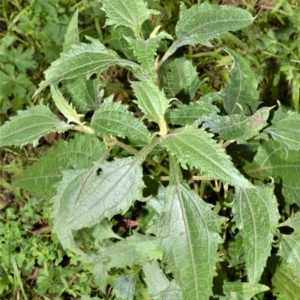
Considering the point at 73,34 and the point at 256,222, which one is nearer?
the point at 256,222

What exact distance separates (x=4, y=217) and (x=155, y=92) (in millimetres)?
1617

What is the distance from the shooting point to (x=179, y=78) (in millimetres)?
2156

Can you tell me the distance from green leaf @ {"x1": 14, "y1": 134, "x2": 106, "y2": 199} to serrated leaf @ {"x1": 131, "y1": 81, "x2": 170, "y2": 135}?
489mm

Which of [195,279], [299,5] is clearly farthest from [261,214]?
[299,5]

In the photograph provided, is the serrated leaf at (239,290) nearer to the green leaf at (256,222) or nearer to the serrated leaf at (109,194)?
the green leaf at (256,222)

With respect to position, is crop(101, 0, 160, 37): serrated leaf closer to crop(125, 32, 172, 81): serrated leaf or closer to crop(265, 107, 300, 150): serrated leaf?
crop(125, 32, 172, 81): serrated leaf

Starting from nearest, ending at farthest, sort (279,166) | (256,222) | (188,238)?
(188,238), (256,222), (279,166)

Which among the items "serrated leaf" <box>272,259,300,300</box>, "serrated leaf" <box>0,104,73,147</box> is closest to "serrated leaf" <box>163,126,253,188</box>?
"serrated leaf" <box>0,104,73,147</box>

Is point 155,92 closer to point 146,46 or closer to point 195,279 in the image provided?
point 146,46

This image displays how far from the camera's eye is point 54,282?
277 cm

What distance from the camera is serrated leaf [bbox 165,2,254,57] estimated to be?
1785 mm

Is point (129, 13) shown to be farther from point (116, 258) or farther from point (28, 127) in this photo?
point (116, 258)

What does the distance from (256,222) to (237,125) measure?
1.08 ft

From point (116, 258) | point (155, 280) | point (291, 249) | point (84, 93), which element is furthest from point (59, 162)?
point (291, 249)
